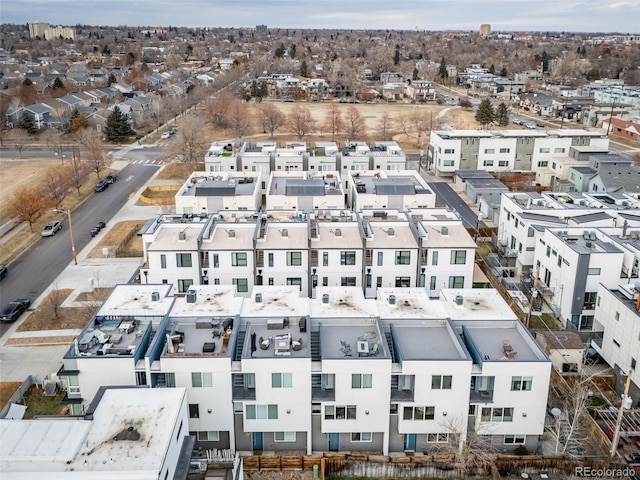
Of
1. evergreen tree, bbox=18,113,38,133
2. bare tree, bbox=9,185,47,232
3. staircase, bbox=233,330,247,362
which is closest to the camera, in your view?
staircase, bbox=233,330,247,362

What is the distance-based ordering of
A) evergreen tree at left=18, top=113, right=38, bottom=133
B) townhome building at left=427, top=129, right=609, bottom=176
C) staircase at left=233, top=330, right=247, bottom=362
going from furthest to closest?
evergreen tree at left=18, top=113, right=38, bottom=133, townhome building at left=427, top=129, right=609, bottom=176, staircase at left=233, top=330, right=247, bottom=362

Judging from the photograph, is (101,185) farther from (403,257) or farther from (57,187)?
(403,257)

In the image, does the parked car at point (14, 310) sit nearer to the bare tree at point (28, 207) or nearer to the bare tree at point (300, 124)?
the bare tree at point (28, 207)

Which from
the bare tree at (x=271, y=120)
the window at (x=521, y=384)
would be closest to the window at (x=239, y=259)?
the window at (x=521, y=384)

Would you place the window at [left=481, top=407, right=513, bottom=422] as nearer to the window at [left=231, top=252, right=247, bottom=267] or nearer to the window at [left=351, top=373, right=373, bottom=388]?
the window at [left=351, top=373, right=373, bottom=388]

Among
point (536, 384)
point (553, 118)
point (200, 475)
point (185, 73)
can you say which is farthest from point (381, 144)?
point (185, 73)

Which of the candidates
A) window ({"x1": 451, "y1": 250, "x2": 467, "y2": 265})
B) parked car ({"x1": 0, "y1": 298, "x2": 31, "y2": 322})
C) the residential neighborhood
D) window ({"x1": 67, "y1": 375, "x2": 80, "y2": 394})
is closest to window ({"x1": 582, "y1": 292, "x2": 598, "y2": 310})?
the residential neighborhood
